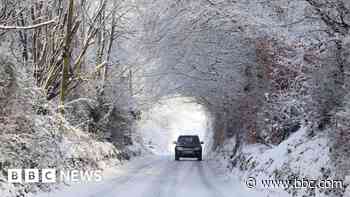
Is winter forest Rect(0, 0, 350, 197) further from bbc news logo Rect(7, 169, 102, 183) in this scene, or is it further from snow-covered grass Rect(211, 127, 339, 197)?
bbc news logo Rect(7, 169, 102, 183)

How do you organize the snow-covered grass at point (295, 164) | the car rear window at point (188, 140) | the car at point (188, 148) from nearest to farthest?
1. the snow-covered grass at point (295, 164)
2. the car at point (188, 148)
3. the car rear window at point (188, 140)

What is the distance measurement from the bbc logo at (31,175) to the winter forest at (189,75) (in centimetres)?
15

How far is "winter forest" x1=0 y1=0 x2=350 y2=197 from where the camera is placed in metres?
11.4

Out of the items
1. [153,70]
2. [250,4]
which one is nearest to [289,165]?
[250,4]

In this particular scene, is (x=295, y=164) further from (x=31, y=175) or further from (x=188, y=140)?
(x=188, y=140)

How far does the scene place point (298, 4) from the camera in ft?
44.7

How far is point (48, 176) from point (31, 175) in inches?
35.8

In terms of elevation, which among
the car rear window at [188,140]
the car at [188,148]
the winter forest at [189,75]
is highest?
the winter forest at [189,75]

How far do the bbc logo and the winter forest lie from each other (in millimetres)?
145

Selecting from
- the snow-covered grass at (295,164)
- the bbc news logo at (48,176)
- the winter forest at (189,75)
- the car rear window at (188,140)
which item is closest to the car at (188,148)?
the car rear window at (188,140)

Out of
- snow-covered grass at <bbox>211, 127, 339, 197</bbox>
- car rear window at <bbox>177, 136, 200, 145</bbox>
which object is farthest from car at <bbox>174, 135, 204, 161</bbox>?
snow-covered grass at <bbox>211, 127, 339, 197</bbox>
